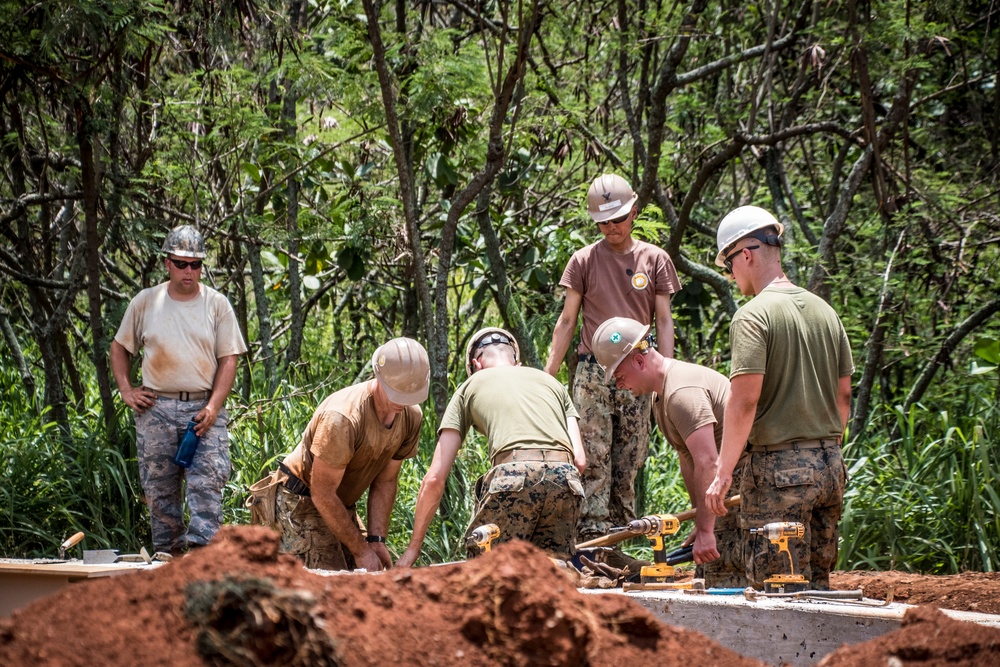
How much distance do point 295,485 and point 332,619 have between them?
9.76ft

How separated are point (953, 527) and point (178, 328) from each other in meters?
4.99

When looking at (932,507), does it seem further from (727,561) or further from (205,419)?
(205,419)

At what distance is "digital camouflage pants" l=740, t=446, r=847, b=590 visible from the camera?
157 inches

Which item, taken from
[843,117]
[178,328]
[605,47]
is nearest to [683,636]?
[178,328]

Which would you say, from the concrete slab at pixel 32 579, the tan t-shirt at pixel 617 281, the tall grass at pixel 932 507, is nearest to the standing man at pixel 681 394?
the tan t-shirt at pixel 617 281

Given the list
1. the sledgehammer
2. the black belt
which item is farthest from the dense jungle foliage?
the sledgehammer

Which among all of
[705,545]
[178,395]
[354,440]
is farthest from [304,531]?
[705,545]

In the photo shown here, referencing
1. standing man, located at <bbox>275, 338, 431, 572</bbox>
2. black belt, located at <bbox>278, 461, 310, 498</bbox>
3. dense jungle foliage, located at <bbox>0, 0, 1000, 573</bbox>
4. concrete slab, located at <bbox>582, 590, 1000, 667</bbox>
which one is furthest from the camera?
dense jungle foliage, located at <bbox>0, 0, 1000, 573</bbox>

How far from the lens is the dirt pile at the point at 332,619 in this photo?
1924 millimetres

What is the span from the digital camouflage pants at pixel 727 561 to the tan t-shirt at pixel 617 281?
1.33 meters

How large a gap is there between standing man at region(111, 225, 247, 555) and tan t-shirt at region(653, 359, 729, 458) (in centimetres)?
274

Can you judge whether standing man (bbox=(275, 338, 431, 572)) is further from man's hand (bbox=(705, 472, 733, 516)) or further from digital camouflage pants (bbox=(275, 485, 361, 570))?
man's hand (bbox=(705, 472, 733, 516))

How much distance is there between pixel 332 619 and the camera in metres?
2.13

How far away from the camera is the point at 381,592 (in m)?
2.33
